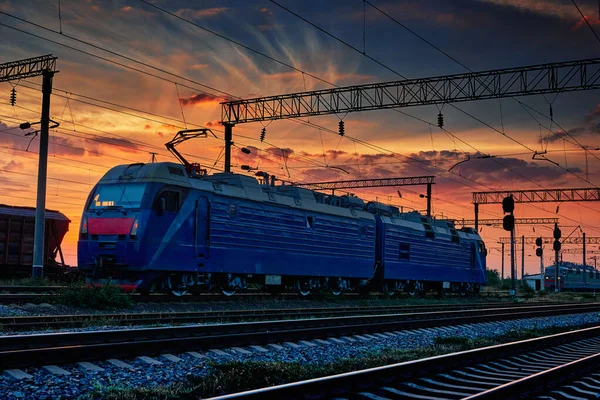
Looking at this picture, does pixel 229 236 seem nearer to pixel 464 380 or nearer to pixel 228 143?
pixel 228 143

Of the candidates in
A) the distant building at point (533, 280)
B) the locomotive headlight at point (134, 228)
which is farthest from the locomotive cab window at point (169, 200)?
the distant building at point (533, 280)

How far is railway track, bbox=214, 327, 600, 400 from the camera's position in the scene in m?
7.07

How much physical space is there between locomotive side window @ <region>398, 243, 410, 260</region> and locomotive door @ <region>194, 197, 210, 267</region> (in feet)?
48.8

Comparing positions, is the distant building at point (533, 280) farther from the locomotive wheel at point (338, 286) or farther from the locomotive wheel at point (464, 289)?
the locomotive wheel at point (338, 286)

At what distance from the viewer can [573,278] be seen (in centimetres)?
8019

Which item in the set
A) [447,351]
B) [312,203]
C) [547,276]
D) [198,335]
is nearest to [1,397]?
[198,335]

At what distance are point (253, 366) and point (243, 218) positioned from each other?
49.1ft

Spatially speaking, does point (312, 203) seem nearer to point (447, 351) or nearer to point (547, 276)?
point (447, 351)

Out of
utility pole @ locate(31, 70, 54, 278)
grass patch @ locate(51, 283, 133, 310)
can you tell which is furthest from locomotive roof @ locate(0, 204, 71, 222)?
grass patch @ locate(51, 283, 133, 310)

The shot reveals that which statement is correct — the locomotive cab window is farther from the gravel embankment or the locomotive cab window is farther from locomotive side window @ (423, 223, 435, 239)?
locomotive side window @ (423, 223, 435, 239)

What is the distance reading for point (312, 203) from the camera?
2791cm

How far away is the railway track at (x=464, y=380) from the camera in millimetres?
7074

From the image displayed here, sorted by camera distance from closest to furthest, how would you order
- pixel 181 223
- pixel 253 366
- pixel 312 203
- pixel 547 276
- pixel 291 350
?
pixel 253 366 → pixel 291 350 → pixel 181 223 → pixel 312 203 → pixel 547 276

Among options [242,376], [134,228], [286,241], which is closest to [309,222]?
[286,241]
